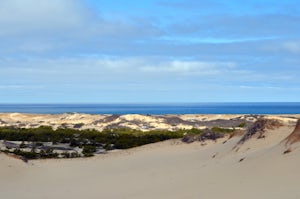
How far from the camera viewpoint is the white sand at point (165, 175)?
39.0 ft

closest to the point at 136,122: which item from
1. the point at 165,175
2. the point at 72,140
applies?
the point at 72,140

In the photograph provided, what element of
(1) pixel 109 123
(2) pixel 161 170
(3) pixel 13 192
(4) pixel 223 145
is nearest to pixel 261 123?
(4) pixel 223 145

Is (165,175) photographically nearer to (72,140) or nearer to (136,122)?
(72,140)

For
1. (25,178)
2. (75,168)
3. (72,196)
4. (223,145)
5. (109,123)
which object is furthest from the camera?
(109,123)

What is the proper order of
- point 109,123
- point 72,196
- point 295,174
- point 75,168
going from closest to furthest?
point 295,174 → point 72,196 → point 75,168 → point 109,123

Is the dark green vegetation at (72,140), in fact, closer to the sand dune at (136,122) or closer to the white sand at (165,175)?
the white sand at (165,175)

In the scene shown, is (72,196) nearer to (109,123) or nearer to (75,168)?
(75,168)

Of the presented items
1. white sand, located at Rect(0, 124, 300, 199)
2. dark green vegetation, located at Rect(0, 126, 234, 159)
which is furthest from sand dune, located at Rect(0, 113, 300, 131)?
white sand, located at Rect(0, 124, 300, 199)

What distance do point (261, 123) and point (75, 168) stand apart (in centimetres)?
877

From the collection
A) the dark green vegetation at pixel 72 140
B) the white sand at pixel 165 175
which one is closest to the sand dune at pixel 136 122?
the dark green vegetation at pixel 72 140

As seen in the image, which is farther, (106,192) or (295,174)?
(106,192)

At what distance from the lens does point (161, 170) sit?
19422mm

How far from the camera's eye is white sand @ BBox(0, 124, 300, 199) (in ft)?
39.0

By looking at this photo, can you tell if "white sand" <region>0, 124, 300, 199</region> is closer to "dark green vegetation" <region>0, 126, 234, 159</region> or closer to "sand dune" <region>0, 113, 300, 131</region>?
"dark green vegetation" <region>0, 126, 234, 159</region>
